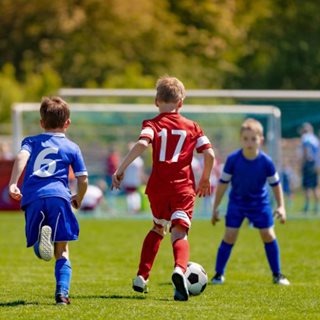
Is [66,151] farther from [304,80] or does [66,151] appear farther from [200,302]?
[304,80]

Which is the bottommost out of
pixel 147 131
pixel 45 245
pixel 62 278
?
pixel 62 278

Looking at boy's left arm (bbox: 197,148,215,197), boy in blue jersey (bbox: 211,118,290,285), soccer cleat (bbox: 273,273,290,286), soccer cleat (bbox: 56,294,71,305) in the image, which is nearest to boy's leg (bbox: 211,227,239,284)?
boy in blue jersey (bbox: 211,118,290,285)

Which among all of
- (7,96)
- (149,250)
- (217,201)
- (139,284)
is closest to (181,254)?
(149,250)

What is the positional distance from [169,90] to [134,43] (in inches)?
1627

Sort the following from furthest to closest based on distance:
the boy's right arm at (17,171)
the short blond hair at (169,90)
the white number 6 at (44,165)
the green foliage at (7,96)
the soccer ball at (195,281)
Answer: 1. the green foliage at (7,96)
2. the soccer ball at (195,281)
3. the short blond hair at (169,90)
4. the white number 6 at (44,165)
5. the boy's right arm at (17,171)

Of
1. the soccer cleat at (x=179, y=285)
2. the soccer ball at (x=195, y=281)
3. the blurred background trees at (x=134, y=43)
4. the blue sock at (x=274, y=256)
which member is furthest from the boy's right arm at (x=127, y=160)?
the blurred background trees at (x=134, y=43)

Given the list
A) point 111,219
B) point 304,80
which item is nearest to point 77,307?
point 111,219

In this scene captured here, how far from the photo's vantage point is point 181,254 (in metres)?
8.60

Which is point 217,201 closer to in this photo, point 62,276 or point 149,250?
point 149,250

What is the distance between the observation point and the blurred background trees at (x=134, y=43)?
151 feet

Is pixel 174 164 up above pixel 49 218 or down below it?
above

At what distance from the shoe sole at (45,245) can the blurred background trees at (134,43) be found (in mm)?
36484

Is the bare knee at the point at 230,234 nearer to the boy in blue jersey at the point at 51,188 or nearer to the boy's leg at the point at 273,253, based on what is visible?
the boy's leg at the point at 273,253

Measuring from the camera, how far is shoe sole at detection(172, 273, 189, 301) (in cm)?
830
